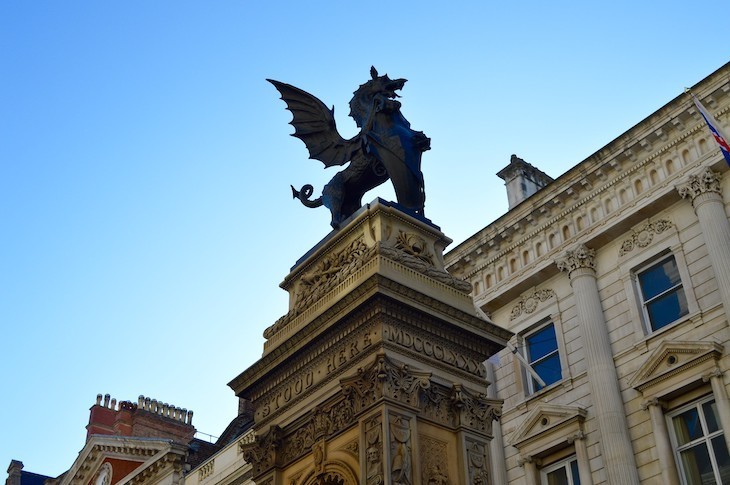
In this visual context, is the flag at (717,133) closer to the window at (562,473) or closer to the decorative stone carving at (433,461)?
the window at (562,473)

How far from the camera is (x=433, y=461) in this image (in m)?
9.09

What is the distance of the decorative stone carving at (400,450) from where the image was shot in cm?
854

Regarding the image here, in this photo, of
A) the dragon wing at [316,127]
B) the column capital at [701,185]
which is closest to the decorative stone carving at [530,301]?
the column capital at [701,185]

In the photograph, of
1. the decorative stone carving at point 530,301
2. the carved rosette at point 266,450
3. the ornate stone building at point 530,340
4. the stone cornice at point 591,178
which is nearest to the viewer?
the ornate stone building at point 530,340

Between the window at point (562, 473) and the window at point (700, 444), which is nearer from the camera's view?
the window at point (700, 444)

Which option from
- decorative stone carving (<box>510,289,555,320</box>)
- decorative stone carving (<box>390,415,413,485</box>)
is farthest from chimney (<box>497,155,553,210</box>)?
decorative stone carving (<box>390,415,413,485</box>)

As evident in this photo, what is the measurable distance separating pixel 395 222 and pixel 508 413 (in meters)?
12.3

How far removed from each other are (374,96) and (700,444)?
10513 millimetres

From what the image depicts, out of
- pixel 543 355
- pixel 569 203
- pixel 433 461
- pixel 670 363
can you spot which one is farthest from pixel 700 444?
pixel 433 461

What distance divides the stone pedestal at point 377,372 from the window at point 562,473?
10580mm

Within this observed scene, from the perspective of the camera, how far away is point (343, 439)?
9.52m

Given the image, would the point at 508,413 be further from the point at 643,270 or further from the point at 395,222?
Answer: the point at 395,222

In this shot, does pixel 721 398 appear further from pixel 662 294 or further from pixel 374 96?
pixel 374 96

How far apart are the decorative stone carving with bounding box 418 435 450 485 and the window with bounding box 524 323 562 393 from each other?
12.7m
